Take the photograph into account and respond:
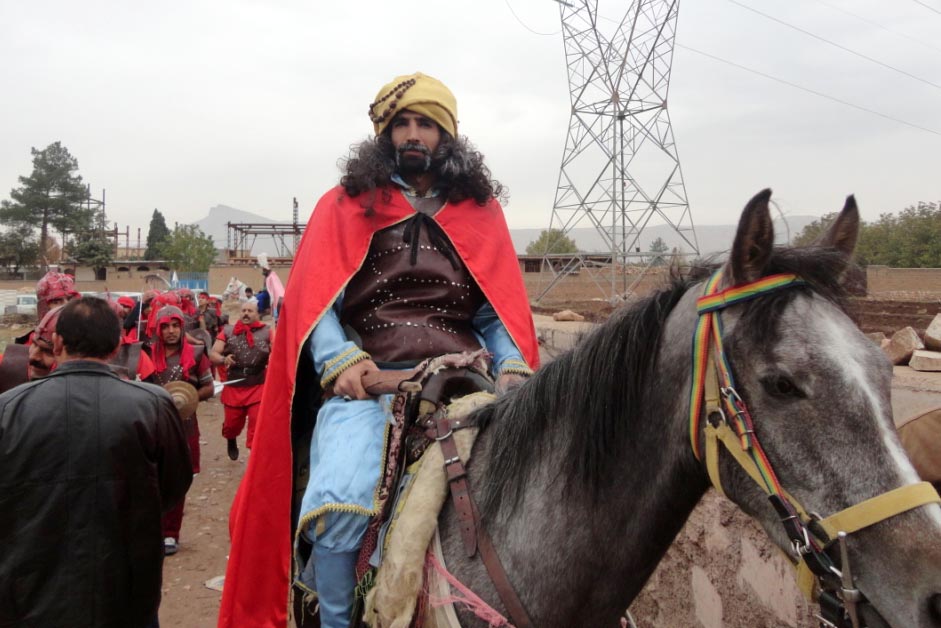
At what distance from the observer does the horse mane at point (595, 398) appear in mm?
1639

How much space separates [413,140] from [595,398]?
151 centimetres

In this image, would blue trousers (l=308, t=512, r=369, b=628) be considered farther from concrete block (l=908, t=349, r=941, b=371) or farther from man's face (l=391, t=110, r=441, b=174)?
concrete block (l=908, t=349, r=941, b=371)

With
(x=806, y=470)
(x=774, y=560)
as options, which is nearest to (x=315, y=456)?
(x=806, y=470)

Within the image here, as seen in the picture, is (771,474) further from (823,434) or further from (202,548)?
(202,548)

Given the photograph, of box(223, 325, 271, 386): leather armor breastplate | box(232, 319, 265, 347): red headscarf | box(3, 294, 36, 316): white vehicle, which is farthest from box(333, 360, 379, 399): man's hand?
box(3, 294, 36, 316): white vehicle

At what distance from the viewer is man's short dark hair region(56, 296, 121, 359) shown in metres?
2.79

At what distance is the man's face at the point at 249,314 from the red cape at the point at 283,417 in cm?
557

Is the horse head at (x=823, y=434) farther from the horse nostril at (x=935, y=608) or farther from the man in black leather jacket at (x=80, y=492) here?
the man in black leather jacket at (x=80, y=492)

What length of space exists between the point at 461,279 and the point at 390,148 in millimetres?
675

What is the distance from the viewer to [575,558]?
1.70 meters

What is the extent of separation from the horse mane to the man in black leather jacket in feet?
5.93

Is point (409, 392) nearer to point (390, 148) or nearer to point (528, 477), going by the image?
point (528, 477)

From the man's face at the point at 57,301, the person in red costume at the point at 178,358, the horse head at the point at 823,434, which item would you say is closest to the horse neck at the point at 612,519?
the horse head at the point at 823,434

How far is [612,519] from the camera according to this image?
168 centimetres
